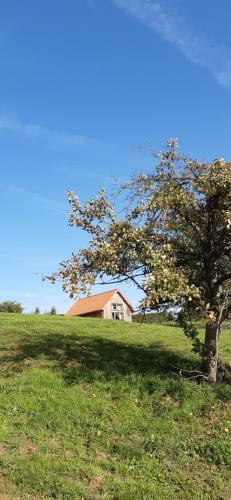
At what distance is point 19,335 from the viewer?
17.2 meters

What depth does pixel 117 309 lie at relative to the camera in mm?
66312

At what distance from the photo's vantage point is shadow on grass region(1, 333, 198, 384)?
1307 centimetres

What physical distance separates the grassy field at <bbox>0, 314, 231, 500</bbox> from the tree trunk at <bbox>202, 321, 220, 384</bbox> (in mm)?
505

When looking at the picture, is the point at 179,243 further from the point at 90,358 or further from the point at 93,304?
the point at 93,304

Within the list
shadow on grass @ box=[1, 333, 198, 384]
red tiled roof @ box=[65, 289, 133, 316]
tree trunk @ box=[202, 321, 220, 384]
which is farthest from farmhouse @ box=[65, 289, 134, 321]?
tree trunk @ box=[202, 321, 220, 384]

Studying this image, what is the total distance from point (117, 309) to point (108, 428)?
56.3 metres

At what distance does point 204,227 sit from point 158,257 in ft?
5.71

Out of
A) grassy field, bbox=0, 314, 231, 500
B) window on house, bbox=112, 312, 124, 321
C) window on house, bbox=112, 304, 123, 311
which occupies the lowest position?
grassy field, bbox=0, 314, 231, 500

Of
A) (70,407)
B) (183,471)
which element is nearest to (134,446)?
(183,471)

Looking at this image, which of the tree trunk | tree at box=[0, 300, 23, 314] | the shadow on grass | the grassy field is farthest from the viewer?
tree at box=[0, 300, 23, 314]

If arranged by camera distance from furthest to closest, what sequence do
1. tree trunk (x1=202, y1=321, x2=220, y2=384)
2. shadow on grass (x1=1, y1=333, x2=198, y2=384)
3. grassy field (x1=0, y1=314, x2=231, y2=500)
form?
shadow on grass (x1=1, y1=333, x2=198, y2=384) < tree trunk (x1=202, y1=321, x2=220, y2=384) < grassy field (x1=0, y1=314, x2=231, y2=500)

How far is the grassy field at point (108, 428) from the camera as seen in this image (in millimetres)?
8336

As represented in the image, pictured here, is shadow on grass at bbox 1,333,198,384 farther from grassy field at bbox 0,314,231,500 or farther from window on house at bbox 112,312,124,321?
window on house at bbox 112,312,124,321

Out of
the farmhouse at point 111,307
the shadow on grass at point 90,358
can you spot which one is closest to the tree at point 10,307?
the farmhouse at point 111,307
